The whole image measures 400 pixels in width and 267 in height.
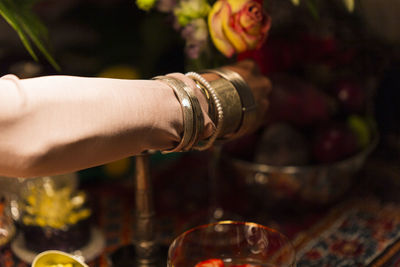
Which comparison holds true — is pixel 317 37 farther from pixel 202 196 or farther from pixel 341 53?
pixel 202 196

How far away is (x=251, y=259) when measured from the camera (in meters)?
0.51

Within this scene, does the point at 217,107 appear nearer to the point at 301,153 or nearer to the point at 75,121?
the point at 75,121

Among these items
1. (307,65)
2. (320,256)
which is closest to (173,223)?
(320,256)

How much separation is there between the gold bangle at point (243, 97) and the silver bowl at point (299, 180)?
180 millimetres

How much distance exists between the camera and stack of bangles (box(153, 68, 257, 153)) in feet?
1.49

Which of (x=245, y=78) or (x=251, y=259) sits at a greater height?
(x=245, y=78)

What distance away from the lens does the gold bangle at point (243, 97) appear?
0.51m

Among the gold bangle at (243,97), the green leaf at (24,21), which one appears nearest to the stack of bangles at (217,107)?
the gold bangle at (243,97)

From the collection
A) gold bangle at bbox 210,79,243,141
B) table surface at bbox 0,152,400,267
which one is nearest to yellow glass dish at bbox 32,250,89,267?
table surface at bbox 0,152,400,267

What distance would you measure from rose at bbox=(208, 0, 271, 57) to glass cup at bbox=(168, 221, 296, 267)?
0.67ft

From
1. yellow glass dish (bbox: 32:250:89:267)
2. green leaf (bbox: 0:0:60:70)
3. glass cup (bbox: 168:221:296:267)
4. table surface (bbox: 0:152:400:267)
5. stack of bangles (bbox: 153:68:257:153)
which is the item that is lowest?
table surface (bbox: 0:152:400:267)

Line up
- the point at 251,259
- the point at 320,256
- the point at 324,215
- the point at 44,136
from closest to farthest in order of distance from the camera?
the point at 44,136 → the point at 251,259 → the point at 320,256 → the point at 324,215

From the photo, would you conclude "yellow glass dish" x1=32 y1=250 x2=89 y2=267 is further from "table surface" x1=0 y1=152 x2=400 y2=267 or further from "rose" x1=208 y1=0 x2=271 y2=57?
"rose" x1=208 y1=0 x2=271 y2=57

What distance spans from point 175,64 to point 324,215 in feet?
1.40
